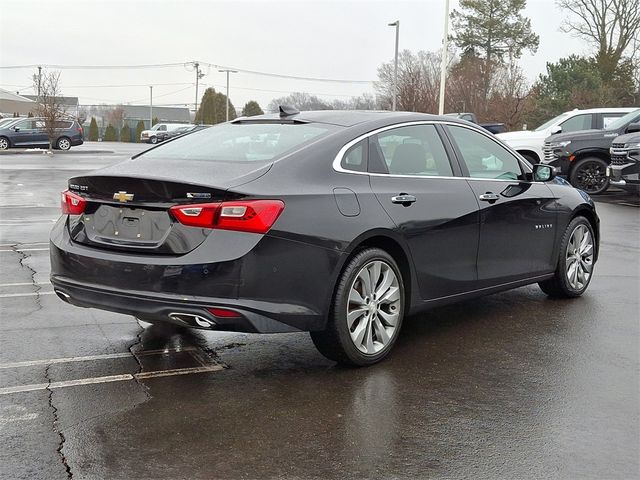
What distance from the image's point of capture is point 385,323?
4.64 meters

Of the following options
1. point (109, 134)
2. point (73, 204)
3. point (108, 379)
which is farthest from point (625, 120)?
point (109, 134)

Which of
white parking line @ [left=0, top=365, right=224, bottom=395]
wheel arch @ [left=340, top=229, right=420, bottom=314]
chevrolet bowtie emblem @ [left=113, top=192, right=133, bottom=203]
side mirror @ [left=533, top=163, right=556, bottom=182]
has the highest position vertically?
side mirror @ [left=533, top=163, right=556, bottom=182]

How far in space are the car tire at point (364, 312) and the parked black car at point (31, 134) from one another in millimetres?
34954

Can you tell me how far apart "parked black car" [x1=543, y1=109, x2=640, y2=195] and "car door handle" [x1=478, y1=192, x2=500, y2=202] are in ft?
38.2

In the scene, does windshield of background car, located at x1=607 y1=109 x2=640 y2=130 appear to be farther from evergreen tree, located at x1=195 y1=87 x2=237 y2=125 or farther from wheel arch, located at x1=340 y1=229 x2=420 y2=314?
evergreen tree, located at x1=195 y1=87 x2=237 y2=125

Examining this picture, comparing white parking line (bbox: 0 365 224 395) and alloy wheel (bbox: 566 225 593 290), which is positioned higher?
alloy wheel (bbox: 566 225 593 290)

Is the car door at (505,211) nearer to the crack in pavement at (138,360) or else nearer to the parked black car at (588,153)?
the crack in pavement at (138,360)

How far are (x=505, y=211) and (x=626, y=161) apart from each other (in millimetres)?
9974

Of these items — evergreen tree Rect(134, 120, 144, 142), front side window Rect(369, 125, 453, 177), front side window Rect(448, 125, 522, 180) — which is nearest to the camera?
front side window Rect(369, 125, 453, 177)

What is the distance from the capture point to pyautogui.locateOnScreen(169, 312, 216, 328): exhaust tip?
3.90m

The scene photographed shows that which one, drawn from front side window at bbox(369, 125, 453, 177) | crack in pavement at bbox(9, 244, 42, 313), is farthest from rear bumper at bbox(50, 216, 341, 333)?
crack in pavement at bbox(9, 244, 42, 313)

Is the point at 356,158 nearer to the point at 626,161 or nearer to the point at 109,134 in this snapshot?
the point at 626,161

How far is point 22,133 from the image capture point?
35906mm

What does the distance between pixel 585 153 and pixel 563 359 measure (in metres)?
12.7
